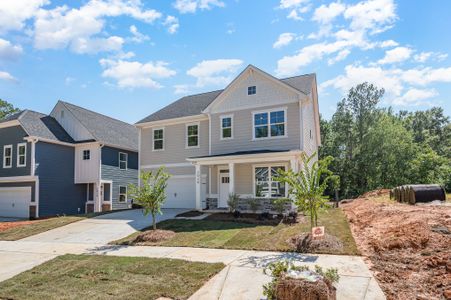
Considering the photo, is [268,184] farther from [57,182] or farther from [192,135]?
[57,182]

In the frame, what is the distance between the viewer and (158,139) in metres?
20.7

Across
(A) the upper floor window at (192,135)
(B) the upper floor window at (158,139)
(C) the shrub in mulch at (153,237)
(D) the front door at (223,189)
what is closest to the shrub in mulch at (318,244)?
(C) the shrub in mulch at (153,237)

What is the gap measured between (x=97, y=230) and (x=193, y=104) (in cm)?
1076

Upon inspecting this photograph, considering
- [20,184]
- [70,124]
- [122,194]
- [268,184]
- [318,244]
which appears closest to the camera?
[318,244]

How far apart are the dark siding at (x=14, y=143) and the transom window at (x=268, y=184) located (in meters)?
14.4

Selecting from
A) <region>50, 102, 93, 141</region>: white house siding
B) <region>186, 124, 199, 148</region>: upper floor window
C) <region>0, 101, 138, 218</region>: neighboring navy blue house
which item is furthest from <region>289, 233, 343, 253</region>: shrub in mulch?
<region>50, 102, 93, 141</region>: white house siding

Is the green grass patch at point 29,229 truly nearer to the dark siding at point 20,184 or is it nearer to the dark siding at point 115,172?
the dark siding at point 20,184

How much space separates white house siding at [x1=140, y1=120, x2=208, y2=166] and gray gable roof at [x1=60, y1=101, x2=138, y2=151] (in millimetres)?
3300

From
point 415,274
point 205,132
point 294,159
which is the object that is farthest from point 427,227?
point 205,132

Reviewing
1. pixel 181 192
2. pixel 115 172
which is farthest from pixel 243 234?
pixel 115 172

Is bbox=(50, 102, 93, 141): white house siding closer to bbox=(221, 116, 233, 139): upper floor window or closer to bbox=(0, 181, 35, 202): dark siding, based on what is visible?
bbox=(0, 181, 35, 202): dark siding

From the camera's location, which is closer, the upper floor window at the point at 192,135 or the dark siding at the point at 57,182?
the upper floor window at the point at 192,135

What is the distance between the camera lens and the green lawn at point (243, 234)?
9.19 m

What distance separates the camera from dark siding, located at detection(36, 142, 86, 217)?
20281 millimetres
